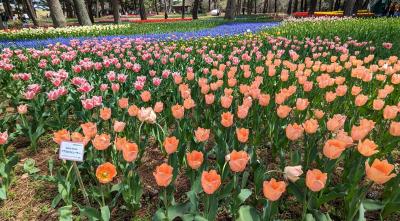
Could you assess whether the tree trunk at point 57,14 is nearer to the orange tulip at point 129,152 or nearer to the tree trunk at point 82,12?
the tree trunk at point 82,12

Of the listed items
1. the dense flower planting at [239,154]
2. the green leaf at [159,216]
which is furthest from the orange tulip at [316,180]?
the green leaf at [159,216]

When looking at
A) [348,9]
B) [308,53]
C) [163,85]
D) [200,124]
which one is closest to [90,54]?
[163,85]

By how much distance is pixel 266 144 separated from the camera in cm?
379

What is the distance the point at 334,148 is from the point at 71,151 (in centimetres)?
186

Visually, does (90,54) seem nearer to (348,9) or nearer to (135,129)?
(135,129)

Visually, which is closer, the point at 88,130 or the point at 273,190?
the point at 273,190

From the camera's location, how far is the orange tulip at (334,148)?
2.14m

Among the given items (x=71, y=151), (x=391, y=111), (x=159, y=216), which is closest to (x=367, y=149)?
(x=391, y=111)

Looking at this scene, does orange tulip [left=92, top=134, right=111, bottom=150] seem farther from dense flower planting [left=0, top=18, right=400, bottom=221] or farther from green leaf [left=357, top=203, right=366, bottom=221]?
green leaf [left=357, top=203, right=366, bottom=221]

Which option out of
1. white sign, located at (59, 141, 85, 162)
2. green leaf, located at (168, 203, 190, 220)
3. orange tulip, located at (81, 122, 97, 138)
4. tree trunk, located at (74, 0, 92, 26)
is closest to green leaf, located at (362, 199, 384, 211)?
green leaf, located at (168, 203, 190, 220)

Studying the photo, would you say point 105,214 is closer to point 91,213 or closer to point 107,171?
point 91,213

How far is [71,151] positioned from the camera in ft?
7.42

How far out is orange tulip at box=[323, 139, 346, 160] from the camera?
2143 millimetres

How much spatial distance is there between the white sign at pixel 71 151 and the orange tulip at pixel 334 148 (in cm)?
174
